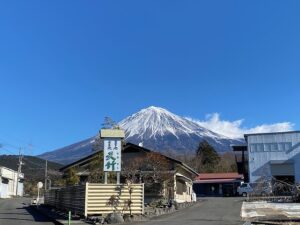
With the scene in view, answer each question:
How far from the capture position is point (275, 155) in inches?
2064

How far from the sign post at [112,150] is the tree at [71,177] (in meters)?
11.0

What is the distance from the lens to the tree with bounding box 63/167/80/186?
2986 centimetres

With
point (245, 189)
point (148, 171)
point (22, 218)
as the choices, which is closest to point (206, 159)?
point (245, 189)

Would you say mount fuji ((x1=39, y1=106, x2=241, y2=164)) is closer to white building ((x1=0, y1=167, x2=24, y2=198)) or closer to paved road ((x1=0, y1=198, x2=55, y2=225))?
white building ((x1=0, y1=167, x2=24, y2=198))

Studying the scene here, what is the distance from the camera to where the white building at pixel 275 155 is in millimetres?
51781

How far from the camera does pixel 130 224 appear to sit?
16422 millimetres

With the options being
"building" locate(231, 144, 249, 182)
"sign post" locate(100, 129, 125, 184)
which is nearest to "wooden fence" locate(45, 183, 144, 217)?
"sign post" locate(100, 129, 125, 184)

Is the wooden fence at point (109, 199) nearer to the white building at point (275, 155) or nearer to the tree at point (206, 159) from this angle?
the white building at point (275, 155)

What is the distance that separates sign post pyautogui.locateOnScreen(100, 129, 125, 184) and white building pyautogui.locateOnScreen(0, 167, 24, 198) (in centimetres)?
4752

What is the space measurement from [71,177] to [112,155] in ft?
38.7

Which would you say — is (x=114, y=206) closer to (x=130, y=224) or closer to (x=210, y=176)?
(x=130, y=224)

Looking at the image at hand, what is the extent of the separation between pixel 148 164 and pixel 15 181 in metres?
47.3

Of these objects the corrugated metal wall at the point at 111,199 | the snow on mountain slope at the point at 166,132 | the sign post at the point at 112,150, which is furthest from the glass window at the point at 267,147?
the snow on mountain slope at the point at 166,132

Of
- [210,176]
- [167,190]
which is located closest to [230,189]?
[210,176]
